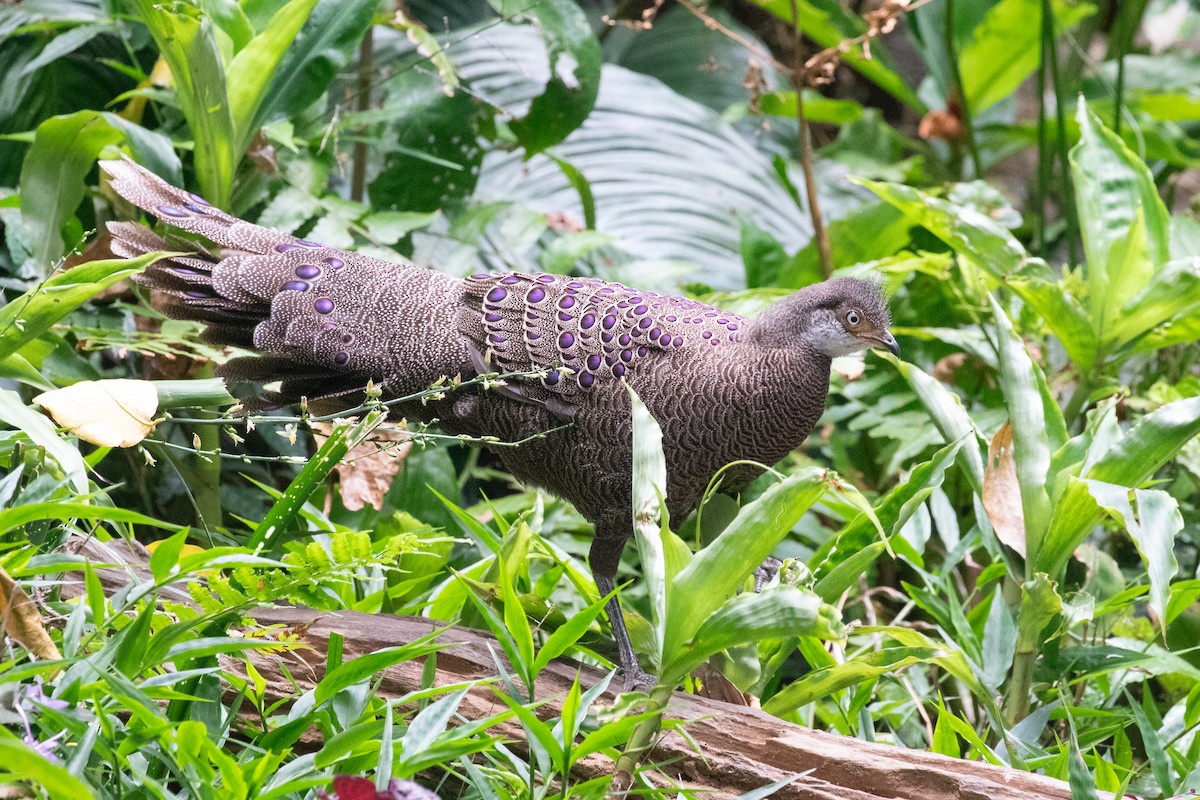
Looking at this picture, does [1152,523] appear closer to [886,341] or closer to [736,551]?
[886,341]

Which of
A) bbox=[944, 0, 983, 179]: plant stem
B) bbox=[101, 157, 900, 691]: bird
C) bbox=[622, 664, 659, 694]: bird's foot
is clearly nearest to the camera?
bbox=[622, 664, 659, 694]: bird's foot

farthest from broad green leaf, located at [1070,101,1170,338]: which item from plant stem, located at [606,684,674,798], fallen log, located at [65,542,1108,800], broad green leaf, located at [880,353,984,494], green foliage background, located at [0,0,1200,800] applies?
plant stem, located at [606,684,674,798]

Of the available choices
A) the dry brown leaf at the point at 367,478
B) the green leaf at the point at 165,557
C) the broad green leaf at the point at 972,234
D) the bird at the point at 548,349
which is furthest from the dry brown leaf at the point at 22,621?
the broad green leaf at the point at 972,234

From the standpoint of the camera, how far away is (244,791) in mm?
1204

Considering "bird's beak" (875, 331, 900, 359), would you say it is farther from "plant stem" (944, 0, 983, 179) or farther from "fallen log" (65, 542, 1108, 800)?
"plant stem" (944, 0, 983, 179)

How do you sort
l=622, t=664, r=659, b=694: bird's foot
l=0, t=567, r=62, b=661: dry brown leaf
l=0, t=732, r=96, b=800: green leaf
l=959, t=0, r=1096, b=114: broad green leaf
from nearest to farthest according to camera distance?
1. l=0, t=732, r=96, b=800: green leaf
2. l=0, t=567, r=62, b=661: dry brown leaf
3. l=622, t=664, r=659, b=694: bird's foot
4. l=959, t=0, r=1096, b=114: broad green leaf

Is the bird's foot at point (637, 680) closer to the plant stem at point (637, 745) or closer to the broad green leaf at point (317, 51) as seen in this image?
the plant stem at point (637, 745)

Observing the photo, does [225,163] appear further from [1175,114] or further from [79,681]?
[1175,114]

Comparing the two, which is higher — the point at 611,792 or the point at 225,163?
the point at 225,163

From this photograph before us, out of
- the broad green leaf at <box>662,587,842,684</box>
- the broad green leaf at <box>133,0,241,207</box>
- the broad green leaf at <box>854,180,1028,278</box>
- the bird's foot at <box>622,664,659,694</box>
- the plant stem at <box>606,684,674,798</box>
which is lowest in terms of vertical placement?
the bird's foot at <box>622,664,659,694</box>

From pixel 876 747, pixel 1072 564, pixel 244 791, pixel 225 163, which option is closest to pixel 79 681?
pixel 244 791

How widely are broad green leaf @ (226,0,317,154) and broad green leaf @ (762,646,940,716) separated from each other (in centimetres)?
150

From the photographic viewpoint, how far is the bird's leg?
1.79 metres

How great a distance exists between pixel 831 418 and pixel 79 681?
2067mm
